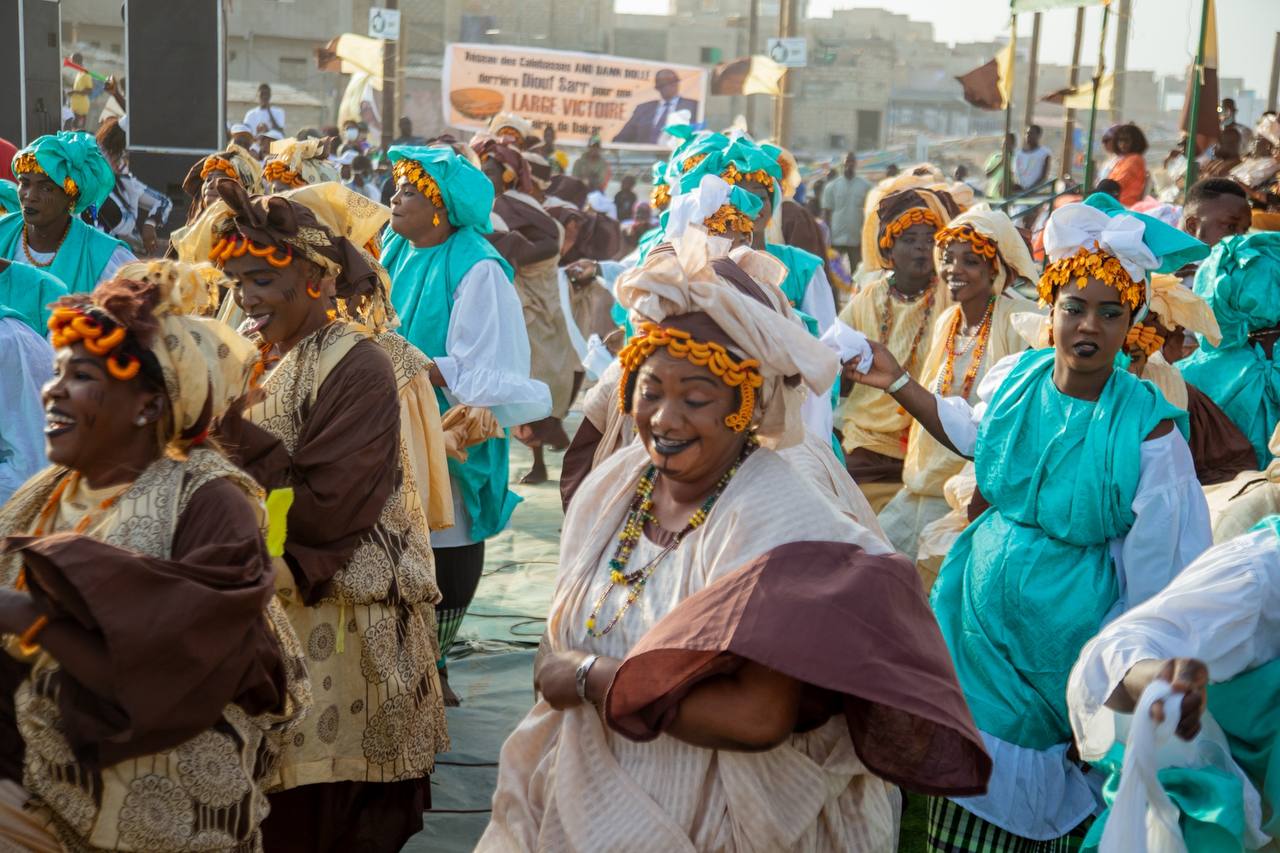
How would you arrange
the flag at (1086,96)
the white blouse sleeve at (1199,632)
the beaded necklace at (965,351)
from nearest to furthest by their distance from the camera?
the white blouse sleeve at (1199,632), the beaded necklace at (965,351), the flag at (1086,96)

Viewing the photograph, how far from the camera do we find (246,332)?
459 cm

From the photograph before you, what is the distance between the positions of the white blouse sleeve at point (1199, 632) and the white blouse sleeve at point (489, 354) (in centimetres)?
344

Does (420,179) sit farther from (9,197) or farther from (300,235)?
(9,197)

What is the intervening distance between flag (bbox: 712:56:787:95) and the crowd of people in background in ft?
51.8

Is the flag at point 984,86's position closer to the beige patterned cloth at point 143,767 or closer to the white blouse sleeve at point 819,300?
the white blouse sleeve at point 819,300

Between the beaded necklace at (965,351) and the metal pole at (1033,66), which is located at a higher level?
the metal pole at (1033,66)

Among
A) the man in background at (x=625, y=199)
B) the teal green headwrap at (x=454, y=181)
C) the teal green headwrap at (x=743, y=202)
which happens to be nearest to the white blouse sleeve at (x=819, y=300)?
the teal green headwrap at (x=743, y=202)

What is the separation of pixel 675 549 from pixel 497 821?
0.70 metres

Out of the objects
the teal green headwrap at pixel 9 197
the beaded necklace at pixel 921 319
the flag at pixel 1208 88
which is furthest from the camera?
the flag at pixel 1208 88

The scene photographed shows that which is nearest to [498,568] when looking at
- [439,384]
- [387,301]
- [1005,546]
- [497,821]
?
[439,384]

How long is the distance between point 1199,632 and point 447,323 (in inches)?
155

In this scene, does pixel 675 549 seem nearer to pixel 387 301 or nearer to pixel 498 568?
pixel 387 301

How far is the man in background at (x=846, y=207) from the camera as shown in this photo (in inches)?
Answer: 911

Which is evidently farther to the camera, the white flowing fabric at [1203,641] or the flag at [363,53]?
the flag at [363,53]
